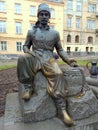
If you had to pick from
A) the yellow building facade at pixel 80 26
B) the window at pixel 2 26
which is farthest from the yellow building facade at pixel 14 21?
the yellow building facade at pixel 80 26

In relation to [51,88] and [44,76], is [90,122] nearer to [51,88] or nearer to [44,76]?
[51,88]

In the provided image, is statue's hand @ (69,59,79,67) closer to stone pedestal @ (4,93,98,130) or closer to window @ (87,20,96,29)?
stone pedestal @ (4,93,98,130)

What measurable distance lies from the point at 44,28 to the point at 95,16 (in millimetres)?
32544

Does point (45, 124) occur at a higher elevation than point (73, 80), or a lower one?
lower

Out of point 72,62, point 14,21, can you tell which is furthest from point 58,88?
point 14,21

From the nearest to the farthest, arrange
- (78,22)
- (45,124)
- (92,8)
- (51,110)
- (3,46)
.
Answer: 1. (45,124)
2. (51,110)
3. (3,46)
4. (78,22)
5. (92,8)

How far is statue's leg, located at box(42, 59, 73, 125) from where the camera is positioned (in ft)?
8.84

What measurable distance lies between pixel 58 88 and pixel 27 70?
0.52 metres

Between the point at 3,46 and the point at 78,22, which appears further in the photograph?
the point at 78,22

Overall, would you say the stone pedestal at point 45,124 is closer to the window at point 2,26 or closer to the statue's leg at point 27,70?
the statue's leg at point 27,70

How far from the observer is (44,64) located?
2.90 metres

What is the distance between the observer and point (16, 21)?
2561cm

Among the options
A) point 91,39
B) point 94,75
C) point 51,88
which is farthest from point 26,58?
point 91,39

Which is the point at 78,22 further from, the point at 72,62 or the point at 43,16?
the point at 43,16
